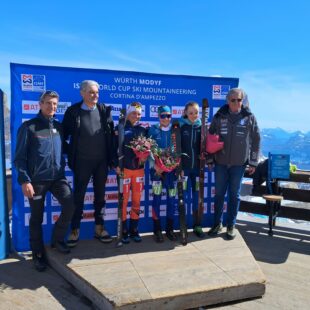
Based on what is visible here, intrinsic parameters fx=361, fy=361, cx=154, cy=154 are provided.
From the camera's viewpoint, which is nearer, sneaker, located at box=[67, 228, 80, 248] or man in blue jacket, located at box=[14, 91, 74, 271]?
man in blue jacket, located at box=[14, 91, 74, 271]

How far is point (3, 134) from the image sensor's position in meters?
4.91

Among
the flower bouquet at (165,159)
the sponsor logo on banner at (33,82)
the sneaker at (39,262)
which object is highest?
the sponsor logo on banner at (33,82)

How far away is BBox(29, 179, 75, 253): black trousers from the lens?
431cm

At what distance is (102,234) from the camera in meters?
5.16

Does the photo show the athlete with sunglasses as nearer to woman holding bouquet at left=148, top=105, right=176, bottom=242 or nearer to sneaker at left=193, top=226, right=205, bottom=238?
sneaker at left=193, top=226, right=205, bottom=238

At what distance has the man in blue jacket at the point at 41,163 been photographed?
4129mm

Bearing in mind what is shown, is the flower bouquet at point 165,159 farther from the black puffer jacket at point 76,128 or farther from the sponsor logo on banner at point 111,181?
the sponsor logo on banner at point 111,181

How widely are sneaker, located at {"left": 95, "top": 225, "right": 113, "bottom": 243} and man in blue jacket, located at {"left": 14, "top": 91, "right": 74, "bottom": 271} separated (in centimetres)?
72

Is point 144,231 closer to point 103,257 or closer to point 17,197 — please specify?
point 103,257

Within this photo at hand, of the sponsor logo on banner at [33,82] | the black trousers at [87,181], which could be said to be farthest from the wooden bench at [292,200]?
the sponsor logo on banner at [33,82]

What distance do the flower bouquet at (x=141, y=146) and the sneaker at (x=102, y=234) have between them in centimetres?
123

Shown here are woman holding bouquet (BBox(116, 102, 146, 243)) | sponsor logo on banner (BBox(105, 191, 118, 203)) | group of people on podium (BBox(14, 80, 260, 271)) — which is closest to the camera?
group of people on podium (BBox(14, 80, 260, 271))

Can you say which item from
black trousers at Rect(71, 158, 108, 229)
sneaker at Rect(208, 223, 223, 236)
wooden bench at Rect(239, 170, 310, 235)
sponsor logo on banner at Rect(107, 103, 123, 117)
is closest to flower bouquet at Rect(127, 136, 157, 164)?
black trousers at Rect(71, 158, 108, 229)

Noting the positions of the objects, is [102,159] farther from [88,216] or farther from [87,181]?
[88,216]
